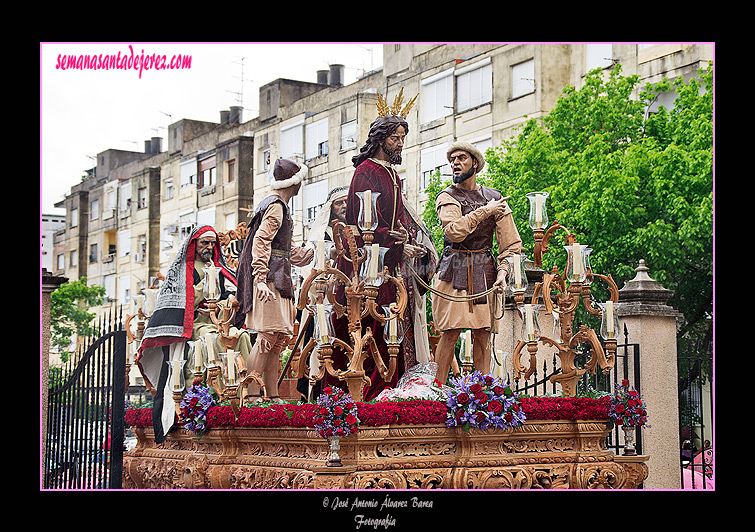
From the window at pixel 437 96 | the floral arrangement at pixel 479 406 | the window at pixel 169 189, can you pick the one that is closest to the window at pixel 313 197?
the window at pixel 437 96

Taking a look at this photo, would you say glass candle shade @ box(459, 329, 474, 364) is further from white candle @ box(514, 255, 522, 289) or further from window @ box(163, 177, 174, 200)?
window @ box(163, 177, 174, 200)

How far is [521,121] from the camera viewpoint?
26.1 metres

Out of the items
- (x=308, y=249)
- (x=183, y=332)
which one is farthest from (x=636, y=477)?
(x=183, y=332)

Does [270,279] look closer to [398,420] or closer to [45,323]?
[45,323]

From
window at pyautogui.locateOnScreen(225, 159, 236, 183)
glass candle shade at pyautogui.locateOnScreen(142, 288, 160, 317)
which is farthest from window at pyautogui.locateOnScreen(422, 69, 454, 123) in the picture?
glass candle shade at pyautogui.locateOnScreen(142, 288, 160, 317)

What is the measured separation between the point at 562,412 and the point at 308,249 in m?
3.69

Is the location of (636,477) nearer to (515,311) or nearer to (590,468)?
Answer: (590,468)

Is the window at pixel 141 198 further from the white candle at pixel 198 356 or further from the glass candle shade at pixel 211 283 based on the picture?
the white candle at pixel 198 356

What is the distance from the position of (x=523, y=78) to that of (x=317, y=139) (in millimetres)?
6407

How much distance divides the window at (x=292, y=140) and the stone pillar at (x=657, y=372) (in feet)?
59.8

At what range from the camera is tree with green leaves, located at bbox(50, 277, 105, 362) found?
2717 centimetres

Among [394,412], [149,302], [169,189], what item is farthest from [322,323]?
[169,189]

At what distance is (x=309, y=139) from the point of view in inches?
1201

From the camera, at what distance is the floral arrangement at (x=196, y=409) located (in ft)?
36.3
